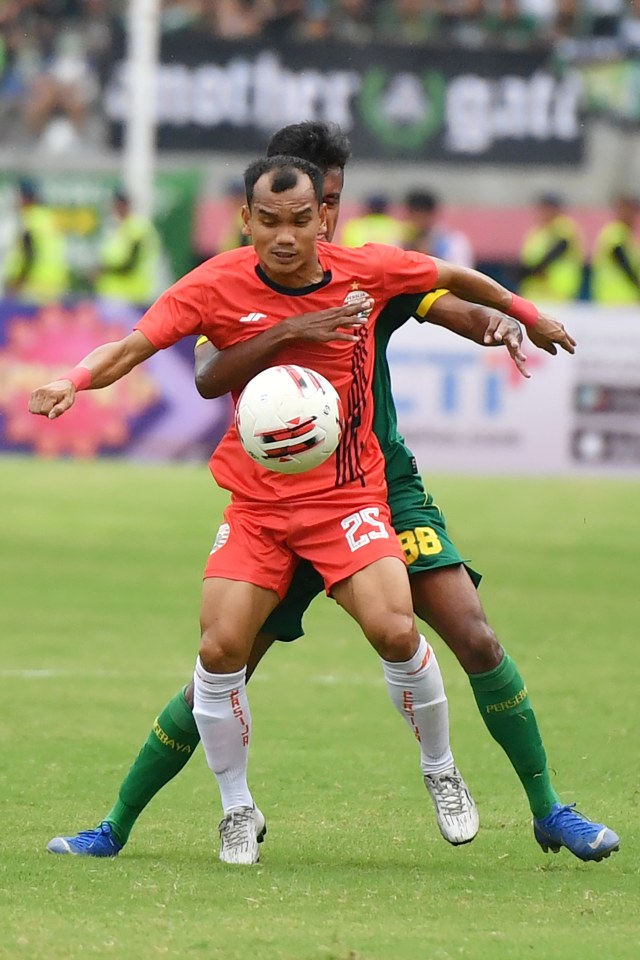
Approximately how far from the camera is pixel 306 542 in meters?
5.67

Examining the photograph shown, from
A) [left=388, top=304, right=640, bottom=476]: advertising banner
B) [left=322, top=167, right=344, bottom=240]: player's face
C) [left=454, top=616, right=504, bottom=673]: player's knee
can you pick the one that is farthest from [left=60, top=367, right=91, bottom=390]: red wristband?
[left=388, top=304, right=640, bottom=476]: advertising banner

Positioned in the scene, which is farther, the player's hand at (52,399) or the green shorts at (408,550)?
the green shorts at (408,550)

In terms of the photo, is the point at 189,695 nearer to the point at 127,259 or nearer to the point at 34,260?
the point at 127,259

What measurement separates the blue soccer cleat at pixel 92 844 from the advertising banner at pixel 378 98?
20.4 metres

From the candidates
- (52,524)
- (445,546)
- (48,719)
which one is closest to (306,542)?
(445,546)

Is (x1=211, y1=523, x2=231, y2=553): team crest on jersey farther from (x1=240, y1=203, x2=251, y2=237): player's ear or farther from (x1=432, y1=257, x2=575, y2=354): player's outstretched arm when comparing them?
(x1=432, y1=257, x2=575, y2=354): player's outstretched arm

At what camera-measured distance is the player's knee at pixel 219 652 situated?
5520 millimetres

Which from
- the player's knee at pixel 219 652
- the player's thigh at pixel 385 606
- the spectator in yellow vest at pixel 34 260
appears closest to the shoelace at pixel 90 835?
the player's knee at pixel 219 652

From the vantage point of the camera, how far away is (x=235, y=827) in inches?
220

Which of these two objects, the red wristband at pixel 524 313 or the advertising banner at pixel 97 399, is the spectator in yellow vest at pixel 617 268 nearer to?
the advertising banner at pixel 97 399

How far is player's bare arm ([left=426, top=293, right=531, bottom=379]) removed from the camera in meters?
5.77

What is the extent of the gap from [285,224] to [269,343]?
0.36 metres

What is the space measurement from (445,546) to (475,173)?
2112cm

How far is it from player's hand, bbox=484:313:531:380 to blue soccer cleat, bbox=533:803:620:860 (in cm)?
136
